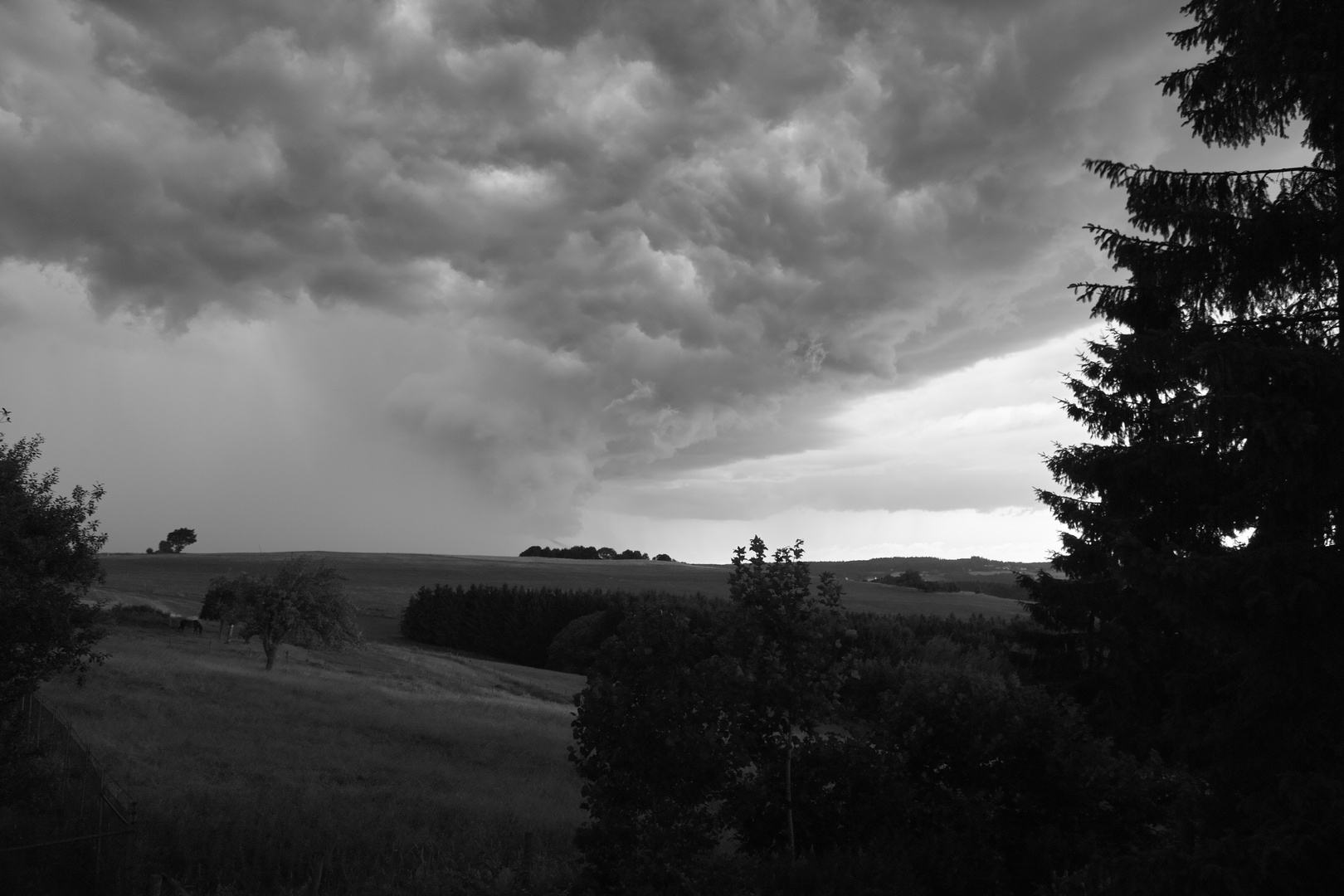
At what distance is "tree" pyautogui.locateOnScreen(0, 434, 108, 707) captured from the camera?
18.0 meters

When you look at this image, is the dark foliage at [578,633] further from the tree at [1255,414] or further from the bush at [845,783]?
the tree at [1255,414]

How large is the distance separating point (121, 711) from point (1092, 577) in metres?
29.7

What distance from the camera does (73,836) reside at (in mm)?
15398

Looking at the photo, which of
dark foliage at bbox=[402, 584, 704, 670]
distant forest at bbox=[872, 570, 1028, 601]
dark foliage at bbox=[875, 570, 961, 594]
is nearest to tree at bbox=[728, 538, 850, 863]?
dark foliage at bbox=[402, 584, 704, 670]

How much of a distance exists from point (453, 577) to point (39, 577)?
122 meters

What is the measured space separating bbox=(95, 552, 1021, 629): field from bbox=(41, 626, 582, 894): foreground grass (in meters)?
45.8

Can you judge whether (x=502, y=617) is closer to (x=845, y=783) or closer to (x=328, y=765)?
(x=328, y=765)

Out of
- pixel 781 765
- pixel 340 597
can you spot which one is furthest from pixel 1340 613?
pixel 340 597

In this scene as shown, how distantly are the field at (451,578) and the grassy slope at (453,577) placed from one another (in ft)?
0.47

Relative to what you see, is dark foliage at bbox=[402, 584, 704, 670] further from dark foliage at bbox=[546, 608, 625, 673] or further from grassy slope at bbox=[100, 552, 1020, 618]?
grassy slope at bbox=[100, 552, 1020, 618]

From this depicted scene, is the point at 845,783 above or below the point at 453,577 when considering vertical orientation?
below

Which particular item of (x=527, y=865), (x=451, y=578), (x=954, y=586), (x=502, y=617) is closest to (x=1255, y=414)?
(x=527, y=865)

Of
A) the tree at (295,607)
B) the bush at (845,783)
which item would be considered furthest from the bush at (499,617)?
the bush at (845,783)

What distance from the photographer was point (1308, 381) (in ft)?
30.8
